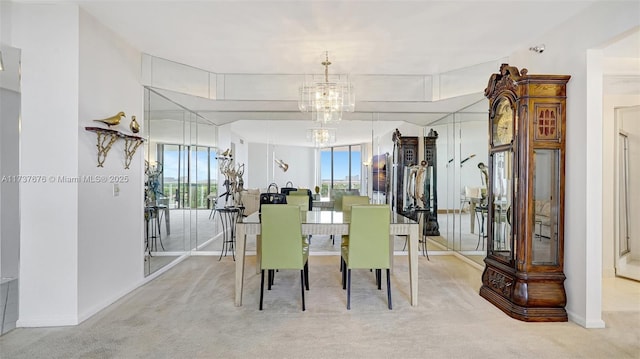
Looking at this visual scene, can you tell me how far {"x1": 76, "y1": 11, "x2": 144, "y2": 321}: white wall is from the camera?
298 centimetres

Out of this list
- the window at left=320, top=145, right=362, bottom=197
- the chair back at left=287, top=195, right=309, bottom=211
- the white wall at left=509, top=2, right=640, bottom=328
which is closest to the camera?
the white wall at left=509, top=2, right=640, bottom=328

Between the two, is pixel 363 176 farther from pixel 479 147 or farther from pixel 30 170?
pixel 30 170

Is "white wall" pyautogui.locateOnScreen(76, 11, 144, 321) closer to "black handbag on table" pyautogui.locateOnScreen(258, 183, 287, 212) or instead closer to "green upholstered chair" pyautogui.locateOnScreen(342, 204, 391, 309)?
"black handbag on table" pyautogui.locateOnScreen(258, 183, 287, 212)

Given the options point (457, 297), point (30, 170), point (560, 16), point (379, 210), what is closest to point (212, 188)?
point (30, 170)

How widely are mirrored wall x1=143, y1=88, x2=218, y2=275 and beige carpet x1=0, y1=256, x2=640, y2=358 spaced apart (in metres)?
0.92

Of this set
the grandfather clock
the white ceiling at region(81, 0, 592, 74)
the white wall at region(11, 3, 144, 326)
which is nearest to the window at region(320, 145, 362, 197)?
the white ceiling at region(81, 0, 592, 74)

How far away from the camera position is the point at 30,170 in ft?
9.32

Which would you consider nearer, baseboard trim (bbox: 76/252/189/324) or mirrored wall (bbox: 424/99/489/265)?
baseboard trim (bbox: 76/252/189/324)

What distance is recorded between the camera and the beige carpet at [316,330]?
2422mm

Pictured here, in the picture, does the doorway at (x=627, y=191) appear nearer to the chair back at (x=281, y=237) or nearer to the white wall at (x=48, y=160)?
the chair back at (x=281, y=237)

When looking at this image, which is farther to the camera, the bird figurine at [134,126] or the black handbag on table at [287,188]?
the black handbag on table at [287,188]

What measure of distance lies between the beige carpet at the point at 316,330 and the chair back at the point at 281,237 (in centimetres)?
46

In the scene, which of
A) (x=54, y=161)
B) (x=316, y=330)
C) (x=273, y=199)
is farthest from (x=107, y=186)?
(x=316, y=330)

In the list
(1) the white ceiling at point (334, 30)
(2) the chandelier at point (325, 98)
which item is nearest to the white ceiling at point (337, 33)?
(1) the white ceiling at point (334, 30)
